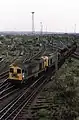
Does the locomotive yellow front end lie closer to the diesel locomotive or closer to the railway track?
the diesel locomotive

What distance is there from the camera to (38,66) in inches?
1431

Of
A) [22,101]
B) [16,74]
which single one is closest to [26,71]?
[16,74]

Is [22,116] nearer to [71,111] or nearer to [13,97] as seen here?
[71,111]

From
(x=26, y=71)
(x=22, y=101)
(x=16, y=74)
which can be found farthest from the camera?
(x=26, y=71)

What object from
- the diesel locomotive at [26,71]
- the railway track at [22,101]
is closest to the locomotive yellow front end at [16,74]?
the diesel locomotive at [26,71]

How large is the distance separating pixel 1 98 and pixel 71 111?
351 inches

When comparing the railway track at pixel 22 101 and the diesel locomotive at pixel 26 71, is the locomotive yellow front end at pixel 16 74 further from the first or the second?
the railway track at pixel 22 101

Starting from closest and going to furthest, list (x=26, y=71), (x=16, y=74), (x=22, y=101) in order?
(x=22, y=101)
(x=16, y=74)
(x=26, y=71)

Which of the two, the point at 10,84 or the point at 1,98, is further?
the point at 10,84

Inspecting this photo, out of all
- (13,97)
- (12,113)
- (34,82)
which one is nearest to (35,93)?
(13,97)

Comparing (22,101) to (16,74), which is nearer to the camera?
(22,101)

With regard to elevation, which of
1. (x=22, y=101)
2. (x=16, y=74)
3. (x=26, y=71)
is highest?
(x=26, y=71)

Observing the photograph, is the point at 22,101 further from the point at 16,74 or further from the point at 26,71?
the point at 26,71

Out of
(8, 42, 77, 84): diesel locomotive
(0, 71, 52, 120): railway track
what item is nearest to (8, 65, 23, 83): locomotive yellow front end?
(8, 42, 77, 84): diesel locomotive
